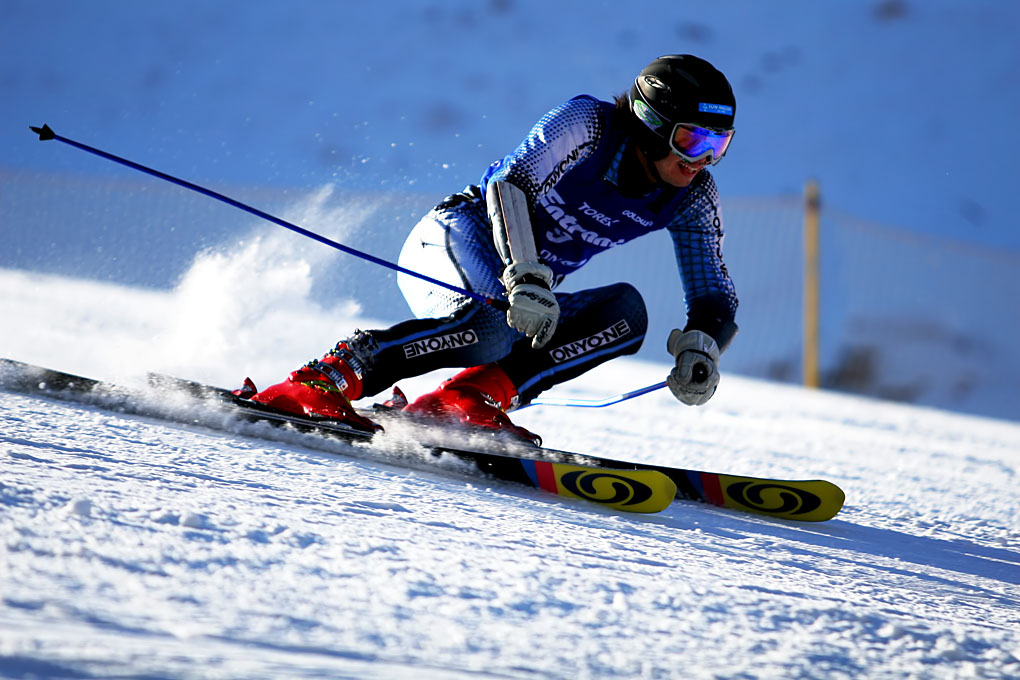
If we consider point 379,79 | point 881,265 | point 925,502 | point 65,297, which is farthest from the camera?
point 379,79

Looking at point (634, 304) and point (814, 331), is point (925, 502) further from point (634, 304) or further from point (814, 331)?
point (814, 331)

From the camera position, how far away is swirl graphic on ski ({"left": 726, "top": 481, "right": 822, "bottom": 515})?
2.47 m

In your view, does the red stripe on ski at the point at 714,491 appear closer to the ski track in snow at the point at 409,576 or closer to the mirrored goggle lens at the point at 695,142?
the ski track in snow at the point at 409,576

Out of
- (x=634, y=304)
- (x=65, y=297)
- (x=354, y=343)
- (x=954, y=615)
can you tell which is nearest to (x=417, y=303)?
(x=354, y=343)

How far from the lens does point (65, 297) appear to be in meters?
4.28

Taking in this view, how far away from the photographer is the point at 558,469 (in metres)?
2.26

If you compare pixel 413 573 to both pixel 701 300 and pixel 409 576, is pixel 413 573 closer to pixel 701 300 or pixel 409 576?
pixel 409 576

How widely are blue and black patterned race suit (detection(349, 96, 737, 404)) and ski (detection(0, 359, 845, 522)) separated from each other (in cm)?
26

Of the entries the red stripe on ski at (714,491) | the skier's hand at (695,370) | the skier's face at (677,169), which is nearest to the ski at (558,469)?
the red stripe on ski at (714,491)

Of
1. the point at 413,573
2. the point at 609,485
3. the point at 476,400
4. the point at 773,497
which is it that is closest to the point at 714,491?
the point at 773,497

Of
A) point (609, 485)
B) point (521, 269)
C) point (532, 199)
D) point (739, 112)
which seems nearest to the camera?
point (609, 485)

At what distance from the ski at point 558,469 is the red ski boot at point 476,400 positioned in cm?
10

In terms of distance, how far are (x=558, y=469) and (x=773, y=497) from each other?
1.96ft

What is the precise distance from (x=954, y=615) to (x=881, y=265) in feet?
26.5
